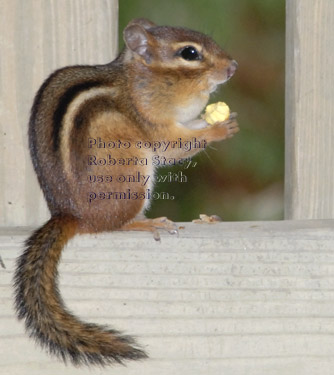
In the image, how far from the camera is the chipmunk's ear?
282 cm

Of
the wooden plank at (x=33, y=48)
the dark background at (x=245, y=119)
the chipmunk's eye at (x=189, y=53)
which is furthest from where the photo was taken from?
the dark background at (x=245, y=119)

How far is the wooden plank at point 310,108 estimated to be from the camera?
8.73ft

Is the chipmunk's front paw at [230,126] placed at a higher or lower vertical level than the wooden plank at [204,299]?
higher

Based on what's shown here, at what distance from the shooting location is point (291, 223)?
8.63ft

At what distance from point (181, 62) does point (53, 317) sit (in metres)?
0.87

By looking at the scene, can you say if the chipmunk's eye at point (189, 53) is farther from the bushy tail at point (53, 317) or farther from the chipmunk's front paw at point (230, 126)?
the bushy tail at point (53, 317)

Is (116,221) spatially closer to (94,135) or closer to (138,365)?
(94,135)

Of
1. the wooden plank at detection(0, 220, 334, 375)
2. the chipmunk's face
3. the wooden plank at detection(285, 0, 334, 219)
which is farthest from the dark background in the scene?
the wooden plank at detection(0, 220, 334, 375)

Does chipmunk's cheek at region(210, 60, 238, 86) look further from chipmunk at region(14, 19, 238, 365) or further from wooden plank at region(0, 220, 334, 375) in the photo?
wooden plank at region(0, 220, 334, 375)

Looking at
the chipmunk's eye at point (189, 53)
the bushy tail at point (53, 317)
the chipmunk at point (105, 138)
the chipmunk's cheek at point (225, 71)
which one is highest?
the chipmunk's eye at point (189, 53)

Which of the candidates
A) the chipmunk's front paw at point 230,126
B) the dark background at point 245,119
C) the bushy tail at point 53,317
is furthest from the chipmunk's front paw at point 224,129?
the dark background at point 245,119

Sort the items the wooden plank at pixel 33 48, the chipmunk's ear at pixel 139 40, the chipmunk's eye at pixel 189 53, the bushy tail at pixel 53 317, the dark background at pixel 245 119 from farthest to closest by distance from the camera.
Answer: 1. the dark background at pixel 245 119
2. the chipmunk's eye at pixel 189 53
3. the chipmunk's ear at pixel 139 40
4. the wooden plank at pixel 33 48
5. the bushy tail at pixel 53 317

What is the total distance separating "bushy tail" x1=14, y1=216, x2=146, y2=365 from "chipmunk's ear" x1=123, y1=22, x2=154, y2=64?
0.60 m

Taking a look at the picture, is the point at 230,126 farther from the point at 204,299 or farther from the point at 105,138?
the point at 204,299
